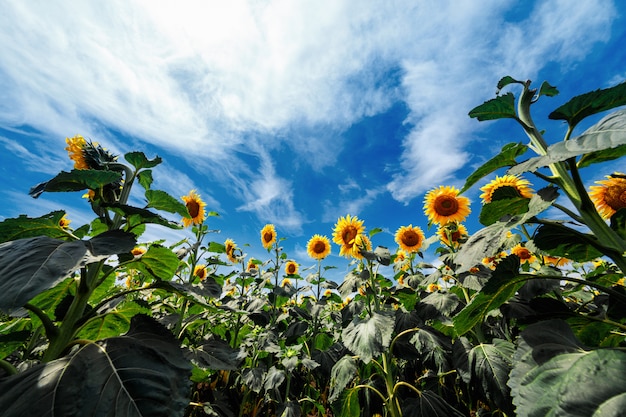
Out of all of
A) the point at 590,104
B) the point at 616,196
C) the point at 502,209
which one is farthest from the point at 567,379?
the point at 616,196

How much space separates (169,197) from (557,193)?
1624 millimetres

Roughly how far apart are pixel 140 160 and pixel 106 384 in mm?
1060

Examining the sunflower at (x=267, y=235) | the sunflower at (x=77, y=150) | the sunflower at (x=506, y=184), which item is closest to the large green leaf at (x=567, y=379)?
the sunflower at (x=506, y=184)

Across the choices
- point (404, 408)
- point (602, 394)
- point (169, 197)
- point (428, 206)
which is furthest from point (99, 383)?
point (428, 206)

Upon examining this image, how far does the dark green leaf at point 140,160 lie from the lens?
56.4 inches

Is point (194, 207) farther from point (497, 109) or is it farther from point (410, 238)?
point (497, 109)

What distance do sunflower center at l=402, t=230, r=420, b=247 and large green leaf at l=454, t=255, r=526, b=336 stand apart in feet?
11.0

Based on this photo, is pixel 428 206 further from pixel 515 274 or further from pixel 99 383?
pixel 99 383

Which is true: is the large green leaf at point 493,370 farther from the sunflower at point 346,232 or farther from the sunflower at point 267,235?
the sunflower at point 267,235

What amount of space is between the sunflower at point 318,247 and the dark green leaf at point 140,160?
13.5ft

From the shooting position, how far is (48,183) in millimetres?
1154

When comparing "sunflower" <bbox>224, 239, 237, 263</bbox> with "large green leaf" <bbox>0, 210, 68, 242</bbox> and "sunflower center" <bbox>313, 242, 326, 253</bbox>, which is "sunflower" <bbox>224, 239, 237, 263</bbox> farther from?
"large green leaf" <bbox>0, 210, 68, 242</bbox>

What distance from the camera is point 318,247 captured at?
17.8 feet

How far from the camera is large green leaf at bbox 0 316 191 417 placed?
70 centimetres
